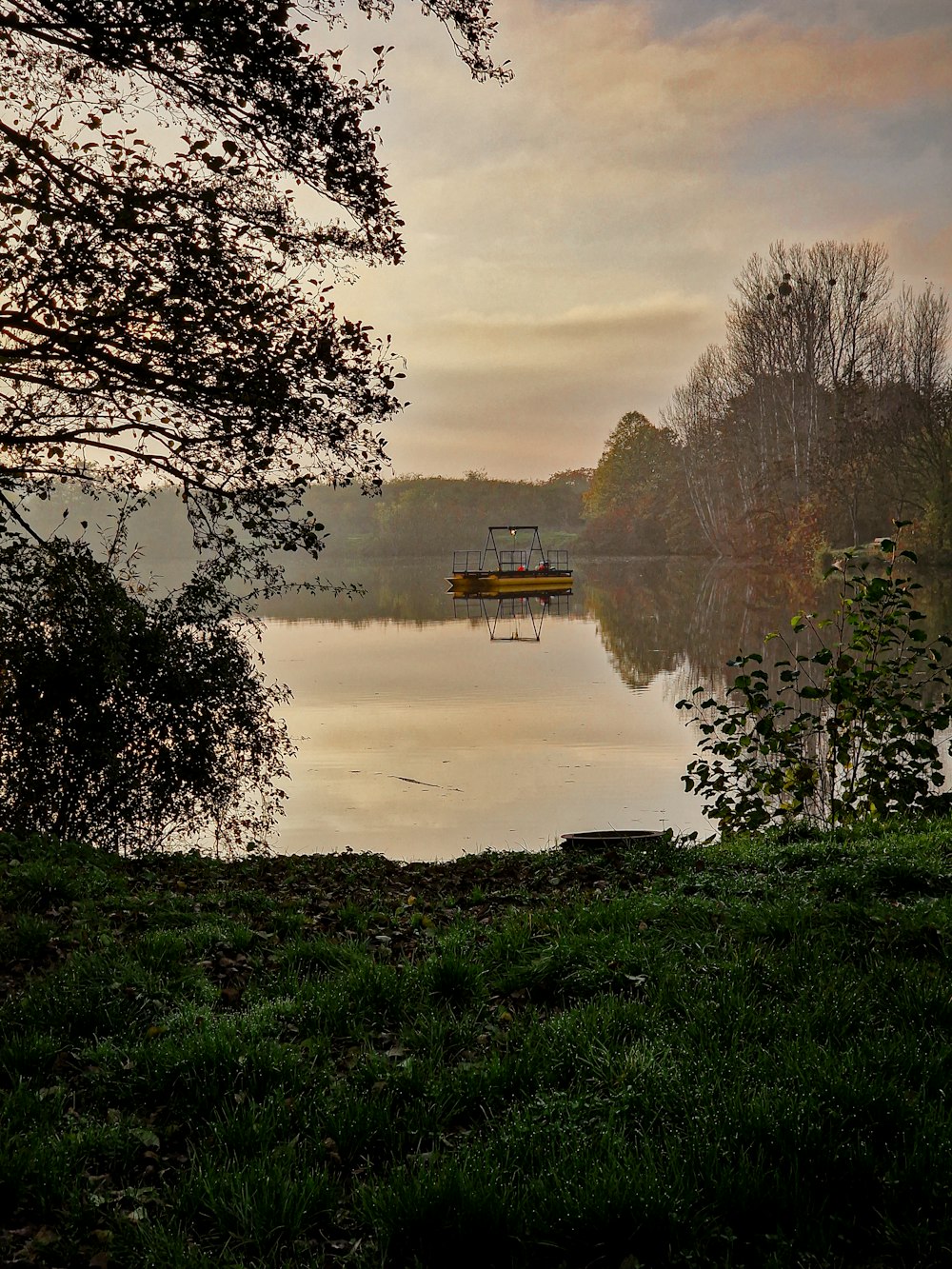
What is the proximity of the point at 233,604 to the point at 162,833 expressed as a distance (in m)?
3.11

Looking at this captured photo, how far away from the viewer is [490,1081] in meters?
4.23

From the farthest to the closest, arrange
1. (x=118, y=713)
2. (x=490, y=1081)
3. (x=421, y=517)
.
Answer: (x=421, y=517) < (x=118, y=713) < (x=490, y=1081)

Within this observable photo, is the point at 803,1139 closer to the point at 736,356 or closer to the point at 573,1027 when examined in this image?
the point at 573,1027

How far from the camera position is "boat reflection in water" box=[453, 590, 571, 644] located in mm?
39906

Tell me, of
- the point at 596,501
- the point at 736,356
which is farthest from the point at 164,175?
the point at 596,501

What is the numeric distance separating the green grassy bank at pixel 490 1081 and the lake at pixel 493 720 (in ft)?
20.7

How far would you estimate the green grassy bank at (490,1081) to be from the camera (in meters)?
3.28

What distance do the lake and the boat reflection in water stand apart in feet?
1.25

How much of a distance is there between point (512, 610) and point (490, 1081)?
48.1 meters

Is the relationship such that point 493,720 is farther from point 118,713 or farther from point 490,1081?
point 490,1081

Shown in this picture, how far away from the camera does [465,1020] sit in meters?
4.87

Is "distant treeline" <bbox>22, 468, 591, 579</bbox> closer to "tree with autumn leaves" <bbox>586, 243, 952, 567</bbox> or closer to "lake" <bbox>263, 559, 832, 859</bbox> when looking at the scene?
"tree with autumn leaves" <bbox>586, 243, 952, 567</bbox>

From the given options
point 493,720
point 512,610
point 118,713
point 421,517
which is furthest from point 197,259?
point 421,517

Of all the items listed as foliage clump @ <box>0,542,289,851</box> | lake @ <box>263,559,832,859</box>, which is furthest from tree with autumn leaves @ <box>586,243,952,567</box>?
foliage clump @ <box>0,542,289,851</box>
